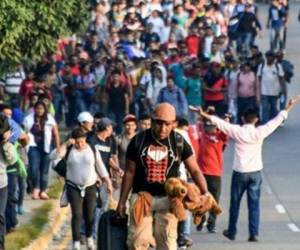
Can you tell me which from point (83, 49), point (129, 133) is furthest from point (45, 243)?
point (83, 49)

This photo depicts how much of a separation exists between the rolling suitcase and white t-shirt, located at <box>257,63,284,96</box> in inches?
719

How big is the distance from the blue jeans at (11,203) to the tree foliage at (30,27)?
170 cm

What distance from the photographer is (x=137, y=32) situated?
40.2 meters

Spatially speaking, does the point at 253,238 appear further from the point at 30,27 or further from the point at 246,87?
the point at 246,87

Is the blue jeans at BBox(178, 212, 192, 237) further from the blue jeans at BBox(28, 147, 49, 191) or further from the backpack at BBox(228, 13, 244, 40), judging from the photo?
the backpack at BBox(228, 13, 244, 40)

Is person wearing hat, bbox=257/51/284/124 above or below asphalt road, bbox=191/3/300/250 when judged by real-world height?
above

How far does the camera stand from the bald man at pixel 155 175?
15078mm

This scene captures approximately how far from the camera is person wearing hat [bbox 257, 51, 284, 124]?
33312 mm

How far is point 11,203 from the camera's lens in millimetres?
20828

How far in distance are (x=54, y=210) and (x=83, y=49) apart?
604 inches

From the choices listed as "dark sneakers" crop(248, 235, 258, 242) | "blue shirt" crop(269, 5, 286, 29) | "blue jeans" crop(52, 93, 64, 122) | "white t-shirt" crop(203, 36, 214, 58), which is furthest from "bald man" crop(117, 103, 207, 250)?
"blue shirt" crop(269, 5, 286, 29)

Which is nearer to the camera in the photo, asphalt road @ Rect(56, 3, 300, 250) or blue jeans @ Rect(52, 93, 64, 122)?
asphalt road @ Rect(56, 3, 300, 250)

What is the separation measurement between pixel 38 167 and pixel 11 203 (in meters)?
4.00

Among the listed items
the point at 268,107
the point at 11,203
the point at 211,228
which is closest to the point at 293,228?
the point at 211,228
